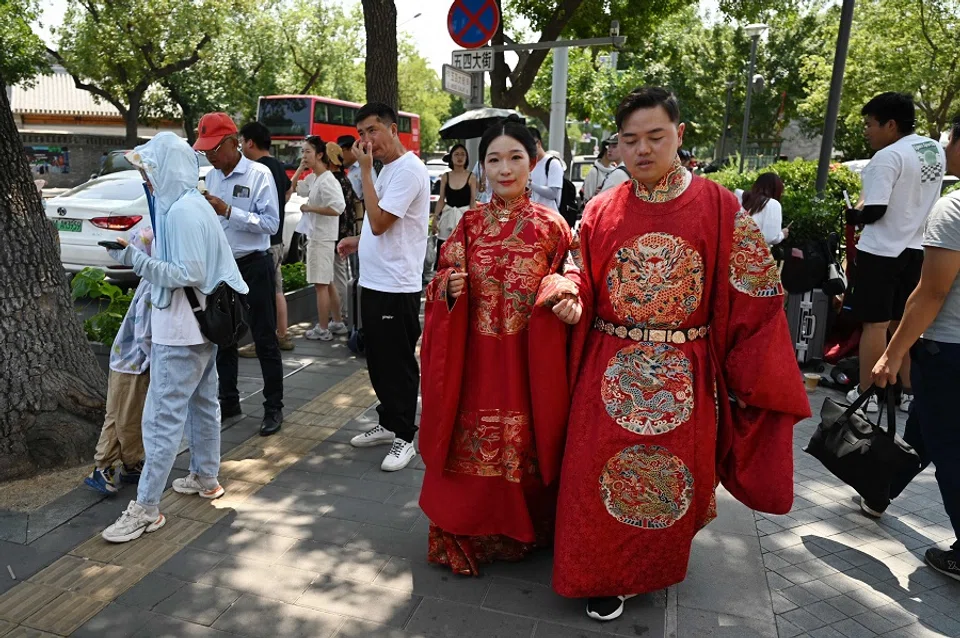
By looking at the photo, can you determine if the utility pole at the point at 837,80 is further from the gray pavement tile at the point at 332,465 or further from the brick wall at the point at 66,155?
the brick wall at the point at 66,155

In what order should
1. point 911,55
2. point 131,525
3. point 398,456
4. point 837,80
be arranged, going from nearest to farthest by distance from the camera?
point 131,525 < point 398,456 < point 837,80 < point 911,55

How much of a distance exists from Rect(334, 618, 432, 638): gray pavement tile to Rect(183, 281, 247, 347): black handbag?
4.50ft

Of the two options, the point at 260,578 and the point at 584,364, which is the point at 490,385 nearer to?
the point at 584,364

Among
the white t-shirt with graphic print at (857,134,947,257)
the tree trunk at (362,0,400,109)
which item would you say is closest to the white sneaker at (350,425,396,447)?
the white t-shirt with graphic print at (857,134,947,257)

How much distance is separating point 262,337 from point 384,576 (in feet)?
6.71

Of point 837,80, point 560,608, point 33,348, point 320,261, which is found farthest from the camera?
point 837,80

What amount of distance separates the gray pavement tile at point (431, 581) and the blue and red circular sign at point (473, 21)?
17.3 feet

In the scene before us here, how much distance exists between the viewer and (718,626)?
9.06 ft

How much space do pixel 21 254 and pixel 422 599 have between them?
109 inches

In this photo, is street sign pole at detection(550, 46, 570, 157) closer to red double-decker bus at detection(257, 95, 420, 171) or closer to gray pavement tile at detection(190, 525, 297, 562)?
gray pavement tile at detection(190, 525, 297, 562)

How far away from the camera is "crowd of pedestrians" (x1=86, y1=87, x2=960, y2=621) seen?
2.61 metres

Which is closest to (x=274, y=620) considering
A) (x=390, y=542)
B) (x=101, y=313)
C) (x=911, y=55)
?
(x=390, y=542)

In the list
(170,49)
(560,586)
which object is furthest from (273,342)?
(170,49)

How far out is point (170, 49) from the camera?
25531 millimetres
